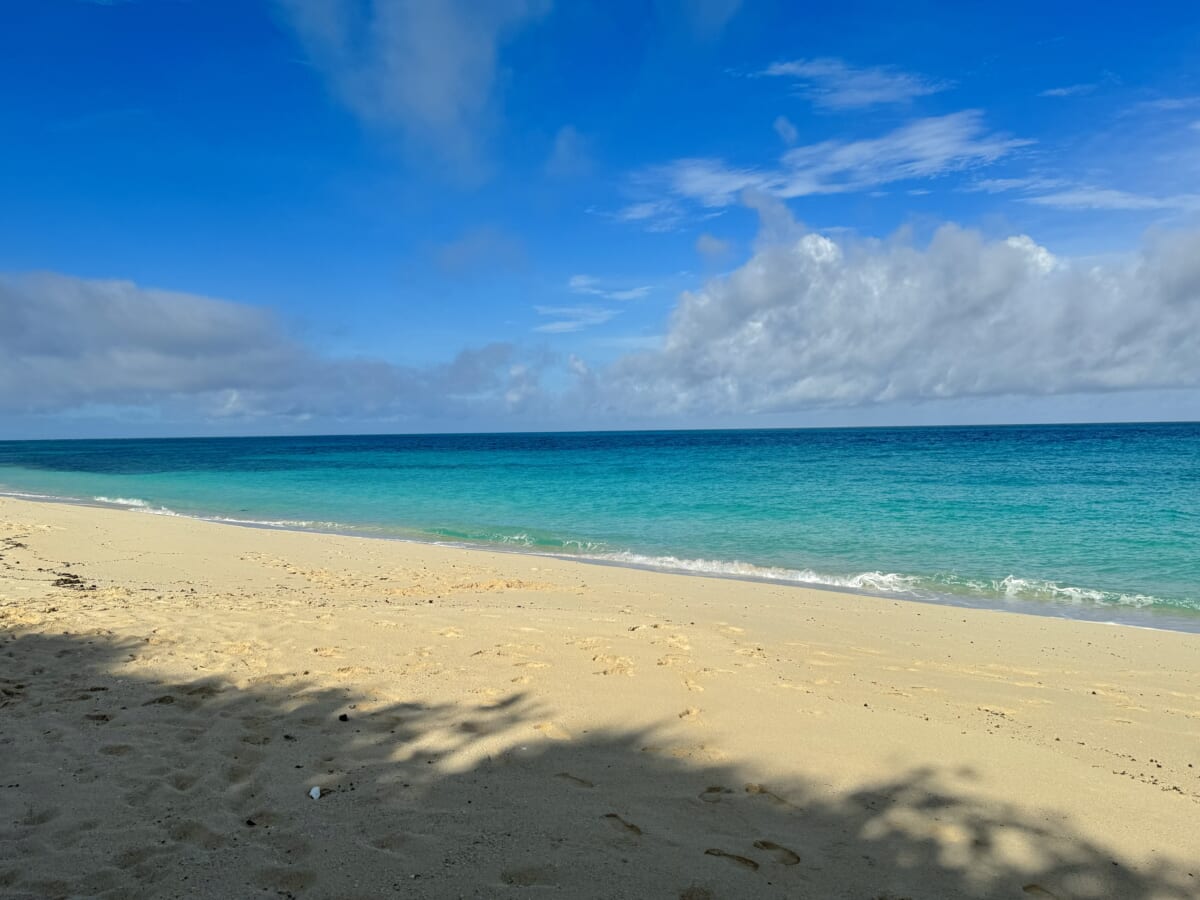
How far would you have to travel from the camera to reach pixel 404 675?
6750 millimetres

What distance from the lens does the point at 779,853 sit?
389 centimetres

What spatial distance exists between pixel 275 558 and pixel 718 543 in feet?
33.8

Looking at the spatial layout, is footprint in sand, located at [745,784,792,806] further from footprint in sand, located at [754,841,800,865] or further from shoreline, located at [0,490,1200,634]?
shoreline, located at [0,490,1200,634]

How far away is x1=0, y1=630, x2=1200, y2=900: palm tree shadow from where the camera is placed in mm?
3568

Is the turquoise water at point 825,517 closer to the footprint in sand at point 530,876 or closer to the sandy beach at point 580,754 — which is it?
the sandy beach at point 580,754

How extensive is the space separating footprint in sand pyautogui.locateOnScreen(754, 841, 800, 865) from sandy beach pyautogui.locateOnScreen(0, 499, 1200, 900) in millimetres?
16

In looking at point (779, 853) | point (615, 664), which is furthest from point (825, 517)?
point (779, 853)

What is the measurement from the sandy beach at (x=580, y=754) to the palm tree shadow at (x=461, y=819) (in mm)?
19

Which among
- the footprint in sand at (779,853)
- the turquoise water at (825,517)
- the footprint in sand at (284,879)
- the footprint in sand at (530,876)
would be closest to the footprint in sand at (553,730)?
the footprint in sand at (530,876)

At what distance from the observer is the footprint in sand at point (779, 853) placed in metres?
3.82

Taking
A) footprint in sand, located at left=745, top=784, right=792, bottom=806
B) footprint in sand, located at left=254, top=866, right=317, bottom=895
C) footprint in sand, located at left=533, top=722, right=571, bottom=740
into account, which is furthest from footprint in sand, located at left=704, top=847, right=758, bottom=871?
footprint in sand, located at left=254, top=866, right=317, bottom=895

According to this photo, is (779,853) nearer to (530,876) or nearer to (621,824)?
(621,824)

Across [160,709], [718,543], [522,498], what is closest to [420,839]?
[160,709]

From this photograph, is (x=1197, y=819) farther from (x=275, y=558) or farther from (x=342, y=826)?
(x=275, y=558)
